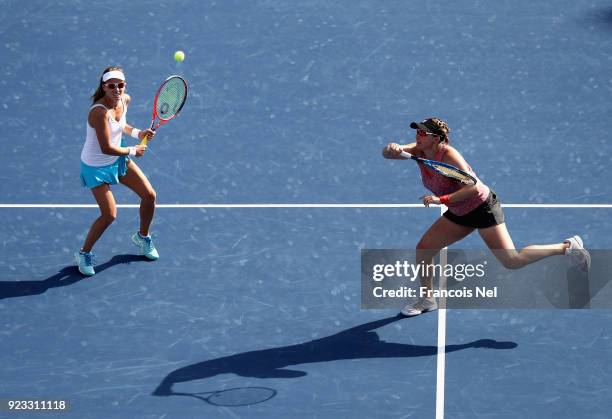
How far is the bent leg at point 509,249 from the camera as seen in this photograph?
10.7 meters

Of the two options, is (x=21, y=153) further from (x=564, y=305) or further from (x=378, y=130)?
(x=564, y=305)

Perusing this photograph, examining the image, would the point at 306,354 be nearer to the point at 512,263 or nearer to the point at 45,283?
the point at 512,263

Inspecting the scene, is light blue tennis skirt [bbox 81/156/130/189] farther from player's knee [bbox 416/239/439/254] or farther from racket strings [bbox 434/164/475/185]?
racket strings [bbox 434/164/475/185]

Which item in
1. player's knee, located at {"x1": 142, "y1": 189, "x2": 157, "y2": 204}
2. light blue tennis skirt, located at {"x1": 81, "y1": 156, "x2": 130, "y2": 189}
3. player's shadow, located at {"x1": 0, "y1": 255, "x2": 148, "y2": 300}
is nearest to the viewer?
light blue tennis skirt, located at {"x1": 81, "y1": 156, "x2": 130, "y2": 189}

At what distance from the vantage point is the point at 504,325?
1083 centimetres

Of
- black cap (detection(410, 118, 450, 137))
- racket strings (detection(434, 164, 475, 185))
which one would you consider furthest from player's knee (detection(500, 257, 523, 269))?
black cap (detection(410, 118, 450, 137))

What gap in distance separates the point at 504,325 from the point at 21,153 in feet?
19.0

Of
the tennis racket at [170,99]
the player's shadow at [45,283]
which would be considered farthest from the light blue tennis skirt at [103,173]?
the player's shadow at [45,283]

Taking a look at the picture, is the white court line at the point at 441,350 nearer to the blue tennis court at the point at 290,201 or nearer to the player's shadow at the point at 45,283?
the blue tennis court at the point at 290,201

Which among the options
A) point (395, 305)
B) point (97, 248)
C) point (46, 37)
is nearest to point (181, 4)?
point (46, 37)

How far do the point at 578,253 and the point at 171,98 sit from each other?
4051 millimetres

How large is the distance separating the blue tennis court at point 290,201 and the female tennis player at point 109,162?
11.4 inches

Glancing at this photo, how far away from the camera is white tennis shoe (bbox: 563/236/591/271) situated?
11.1 meters

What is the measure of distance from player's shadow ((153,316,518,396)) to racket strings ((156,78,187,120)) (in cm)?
256
